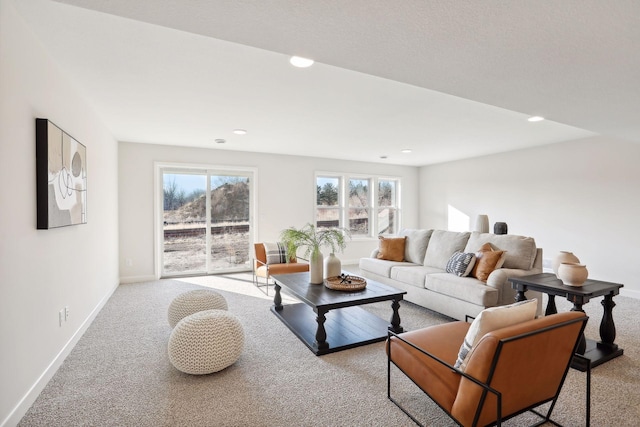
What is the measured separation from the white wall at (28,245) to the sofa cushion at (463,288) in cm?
363

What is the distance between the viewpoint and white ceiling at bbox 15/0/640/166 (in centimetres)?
147

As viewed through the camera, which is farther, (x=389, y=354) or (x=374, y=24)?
(x=389, y=354)

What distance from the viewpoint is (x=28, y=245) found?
6.85 feet

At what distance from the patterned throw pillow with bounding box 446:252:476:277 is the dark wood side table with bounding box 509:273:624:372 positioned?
0.74 meters

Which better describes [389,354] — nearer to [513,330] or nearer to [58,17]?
[513,330]

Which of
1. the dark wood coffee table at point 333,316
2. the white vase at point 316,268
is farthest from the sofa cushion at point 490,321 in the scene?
the white vase at point 316,268

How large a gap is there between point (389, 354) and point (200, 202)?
4.91 metres

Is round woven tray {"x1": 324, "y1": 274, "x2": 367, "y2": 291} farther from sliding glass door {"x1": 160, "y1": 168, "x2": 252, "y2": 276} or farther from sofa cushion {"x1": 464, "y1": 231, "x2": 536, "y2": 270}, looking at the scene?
sliding glass door {"x1": 160, "y1": 168, "x2": 252, "y2": 276}

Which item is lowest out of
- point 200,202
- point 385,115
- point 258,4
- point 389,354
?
point 389,354

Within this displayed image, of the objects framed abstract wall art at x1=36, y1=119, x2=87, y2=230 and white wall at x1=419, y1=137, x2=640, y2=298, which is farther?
white wall at x1=419, y1=137, x2=640, y2=298

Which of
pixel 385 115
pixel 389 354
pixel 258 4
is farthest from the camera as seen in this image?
pixel 385 115

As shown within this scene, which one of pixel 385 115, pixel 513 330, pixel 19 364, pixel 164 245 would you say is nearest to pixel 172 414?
pixel 19 364

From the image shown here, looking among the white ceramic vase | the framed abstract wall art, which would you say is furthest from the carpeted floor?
the framed abstract wall art

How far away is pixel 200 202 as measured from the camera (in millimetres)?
6082
